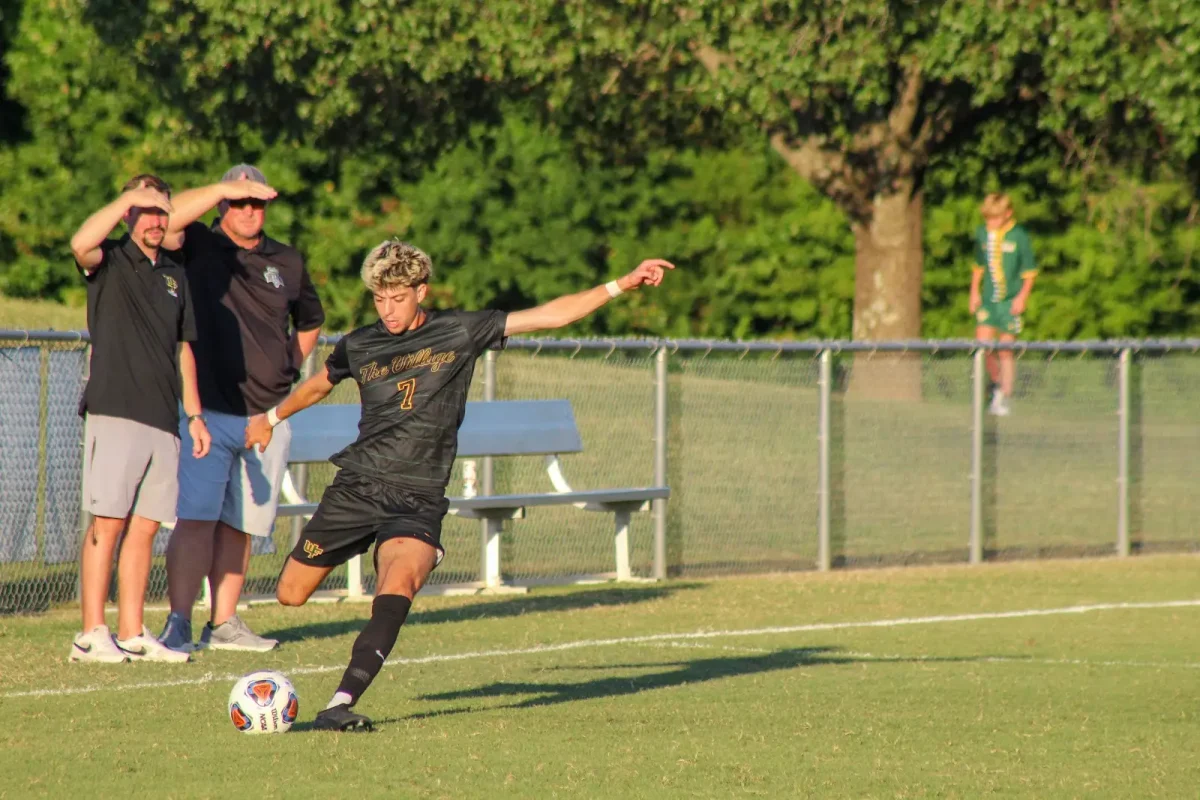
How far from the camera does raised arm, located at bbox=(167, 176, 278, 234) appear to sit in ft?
28.1

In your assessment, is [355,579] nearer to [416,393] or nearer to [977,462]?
[416,393]

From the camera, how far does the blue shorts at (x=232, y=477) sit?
9.48 metres

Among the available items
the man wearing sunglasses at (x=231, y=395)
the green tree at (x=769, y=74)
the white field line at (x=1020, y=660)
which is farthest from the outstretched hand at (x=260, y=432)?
the green tree at (x=769, y=74)

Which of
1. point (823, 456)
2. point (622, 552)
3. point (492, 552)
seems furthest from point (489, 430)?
point (823, 456)

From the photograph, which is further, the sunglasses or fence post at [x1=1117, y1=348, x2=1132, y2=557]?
fence post at [x1=1117, y1=348, x2=1132, y2=557]

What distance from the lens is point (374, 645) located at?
7203 millimetres

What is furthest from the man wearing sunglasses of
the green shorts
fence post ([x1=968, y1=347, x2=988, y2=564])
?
the green shorts

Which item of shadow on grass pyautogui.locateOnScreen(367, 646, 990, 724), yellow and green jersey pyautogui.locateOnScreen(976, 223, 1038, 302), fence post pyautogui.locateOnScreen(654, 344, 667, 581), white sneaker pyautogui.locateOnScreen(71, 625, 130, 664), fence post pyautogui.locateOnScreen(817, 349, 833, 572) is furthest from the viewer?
yellow and green jersey pyautogui.locateOnScreen(976, 223, 1038, 302)

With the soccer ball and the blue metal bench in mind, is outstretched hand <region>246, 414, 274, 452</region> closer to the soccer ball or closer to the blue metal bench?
the soccer ball

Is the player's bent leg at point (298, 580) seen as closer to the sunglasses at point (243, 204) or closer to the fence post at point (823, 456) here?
the sunglasses at point (243, 204)

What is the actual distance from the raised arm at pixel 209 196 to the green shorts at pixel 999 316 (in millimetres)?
11845

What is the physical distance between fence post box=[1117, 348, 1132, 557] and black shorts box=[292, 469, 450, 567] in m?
10.0

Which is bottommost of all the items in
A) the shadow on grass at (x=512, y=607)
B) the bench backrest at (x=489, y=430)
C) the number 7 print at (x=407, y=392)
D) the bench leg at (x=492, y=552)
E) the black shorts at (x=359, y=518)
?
the shadow on grass at (x=512, y=607)

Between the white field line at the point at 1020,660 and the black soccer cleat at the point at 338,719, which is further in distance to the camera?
the white field line at the point at 1020,660
